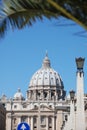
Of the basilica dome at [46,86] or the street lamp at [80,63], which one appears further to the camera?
the basilica dome at [46,86]

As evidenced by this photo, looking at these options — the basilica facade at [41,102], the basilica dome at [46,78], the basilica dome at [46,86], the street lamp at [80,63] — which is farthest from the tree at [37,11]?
the basilica dome at [46,78]

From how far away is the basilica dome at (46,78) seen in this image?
162875mm

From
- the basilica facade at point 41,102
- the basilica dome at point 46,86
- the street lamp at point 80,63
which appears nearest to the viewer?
the street lamp at point 80,63

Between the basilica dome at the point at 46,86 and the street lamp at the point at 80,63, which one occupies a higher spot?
the basilica dome at the point at 46,86

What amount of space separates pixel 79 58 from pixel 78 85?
95 cm

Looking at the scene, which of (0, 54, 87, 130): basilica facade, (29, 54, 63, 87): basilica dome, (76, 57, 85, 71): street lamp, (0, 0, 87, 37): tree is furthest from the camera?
(29, 54, 63, 87): basilica dome

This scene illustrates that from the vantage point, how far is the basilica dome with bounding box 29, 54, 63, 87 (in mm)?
162875

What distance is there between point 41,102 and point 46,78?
62.3 feet

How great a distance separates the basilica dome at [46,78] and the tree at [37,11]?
155132 millimetres

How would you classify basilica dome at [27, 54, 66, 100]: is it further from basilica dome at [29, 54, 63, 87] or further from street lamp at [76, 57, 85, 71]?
street lamp at [76, 57, 85, 71]

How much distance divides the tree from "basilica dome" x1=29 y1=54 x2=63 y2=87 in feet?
→ 509

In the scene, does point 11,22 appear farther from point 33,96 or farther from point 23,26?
point 33,96

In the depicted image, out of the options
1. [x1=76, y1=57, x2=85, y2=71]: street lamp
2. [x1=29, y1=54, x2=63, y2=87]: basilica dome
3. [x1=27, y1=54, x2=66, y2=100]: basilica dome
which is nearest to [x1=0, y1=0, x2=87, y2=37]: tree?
[x1=76, y1=57, x2=85, y2=71]: street lamp

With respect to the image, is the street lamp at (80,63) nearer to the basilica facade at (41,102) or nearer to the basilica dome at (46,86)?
the basilica facade at (41,102)
